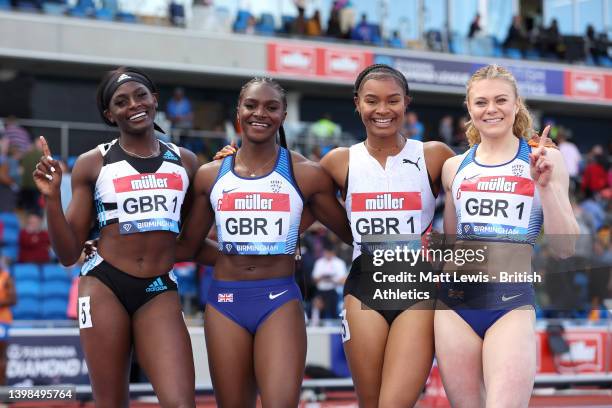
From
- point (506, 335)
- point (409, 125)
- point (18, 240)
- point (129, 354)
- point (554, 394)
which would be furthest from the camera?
point (409, 125)

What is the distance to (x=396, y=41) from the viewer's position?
2239 centimetres

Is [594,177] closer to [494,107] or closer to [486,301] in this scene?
[494,107]

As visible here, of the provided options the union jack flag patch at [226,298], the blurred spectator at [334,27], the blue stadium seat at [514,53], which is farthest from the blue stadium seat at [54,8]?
the union jack flag patch at [226,298]

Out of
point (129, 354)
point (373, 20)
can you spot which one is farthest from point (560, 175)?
point (373, 20)

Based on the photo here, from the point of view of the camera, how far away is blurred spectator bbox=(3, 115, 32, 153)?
1565 cm

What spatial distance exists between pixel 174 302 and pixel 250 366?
56cm

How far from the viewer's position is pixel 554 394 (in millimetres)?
11898

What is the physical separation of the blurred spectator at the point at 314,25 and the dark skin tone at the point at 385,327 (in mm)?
15994

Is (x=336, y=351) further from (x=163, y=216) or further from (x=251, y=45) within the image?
(x=251, y=45)

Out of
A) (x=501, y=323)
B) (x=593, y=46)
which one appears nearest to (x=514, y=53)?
(x=593, y=46)

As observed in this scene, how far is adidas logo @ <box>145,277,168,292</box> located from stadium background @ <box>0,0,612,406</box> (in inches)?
212

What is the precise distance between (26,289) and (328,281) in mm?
4253

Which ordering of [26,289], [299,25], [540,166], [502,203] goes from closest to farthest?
[540,166], [502,203], [26,289], [299,25]

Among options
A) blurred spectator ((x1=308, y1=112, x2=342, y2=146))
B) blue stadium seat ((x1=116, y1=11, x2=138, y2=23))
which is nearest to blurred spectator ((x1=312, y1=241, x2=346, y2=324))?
blurred spectator ((x1=308, y1=112, x2=342, y2=146))
